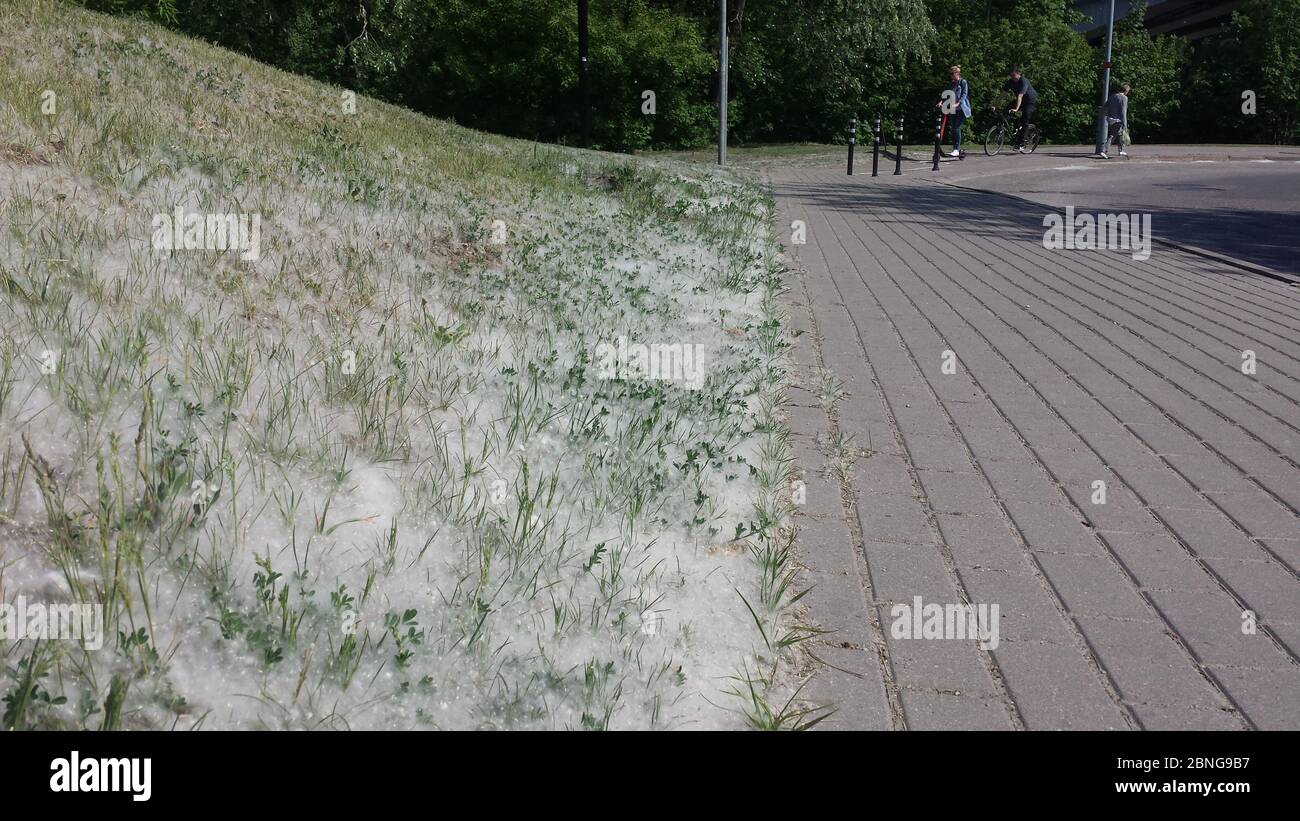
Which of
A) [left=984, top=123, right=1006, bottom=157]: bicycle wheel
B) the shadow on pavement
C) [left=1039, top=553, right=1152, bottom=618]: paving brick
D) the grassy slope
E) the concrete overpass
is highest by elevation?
the concrete overpass

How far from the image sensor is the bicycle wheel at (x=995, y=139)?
26.9m

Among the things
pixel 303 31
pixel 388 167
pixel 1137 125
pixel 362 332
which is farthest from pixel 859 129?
pixel 362 332

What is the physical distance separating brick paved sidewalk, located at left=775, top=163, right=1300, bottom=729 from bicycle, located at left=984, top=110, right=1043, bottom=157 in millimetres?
18682

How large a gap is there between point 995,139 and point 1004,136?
555mm

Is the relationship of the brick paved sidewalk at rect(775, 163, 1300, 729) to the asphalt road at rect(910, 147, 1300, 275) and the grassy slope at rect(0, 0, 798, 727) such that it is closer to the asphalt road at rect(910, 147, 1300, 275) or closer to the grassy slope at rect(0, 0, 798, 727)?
the grassy slope at rect(0, 0, 798, 727)

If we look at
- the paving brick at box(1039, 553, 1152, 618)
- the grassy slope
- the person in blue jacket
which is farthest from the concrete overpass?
the paving brick at box(1039, 553, 1152, 618)

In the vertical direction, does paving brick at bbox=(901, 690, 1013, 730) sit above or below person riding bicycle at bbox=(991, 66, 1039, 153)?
below

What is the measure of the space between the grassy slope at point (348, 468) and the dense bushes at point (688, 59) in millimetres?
23318

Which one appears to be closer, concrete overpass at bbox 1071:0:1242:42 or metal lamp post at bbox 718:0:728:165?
metal lamp post at bbox 718:0:728:165

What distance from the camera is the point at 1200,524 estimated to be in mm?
4434

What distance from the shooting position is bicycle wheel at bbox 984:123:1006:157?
88.3ft

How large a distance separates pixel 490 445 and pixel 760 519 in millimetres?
1207

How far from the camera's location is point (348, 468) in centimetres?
405

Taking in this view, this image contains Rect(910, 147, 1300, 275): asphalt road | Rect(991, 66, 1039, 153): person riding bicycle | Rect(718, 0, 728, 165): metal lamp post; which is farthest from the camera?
Rect(991, 66, 1039, 153): person riding bicycle
